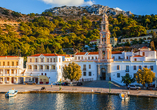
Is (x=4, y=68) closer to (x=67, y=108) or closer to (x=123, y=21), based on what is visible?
(x=67, y=108)

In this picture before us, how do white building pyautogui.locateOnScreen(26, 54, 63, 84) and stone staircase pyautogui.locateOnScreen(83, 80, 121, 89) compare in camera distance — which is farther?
white building pyautogui.locateOnScreen(26, 54, 63, 84)

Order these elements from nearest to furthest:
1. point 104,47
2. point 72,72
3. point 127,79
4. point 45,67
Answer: point 127,79 → point 72,72 → point 45,67 → point 104,47

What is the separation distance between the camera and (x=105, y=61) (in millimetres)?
60875

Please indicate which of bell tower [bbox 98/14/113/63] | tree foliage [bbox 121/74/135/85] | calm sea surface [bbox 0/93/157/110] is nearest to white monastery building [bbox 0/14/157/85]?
bell tower [bbox 98/14/113/63]

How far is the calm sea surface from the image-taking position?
113 feet

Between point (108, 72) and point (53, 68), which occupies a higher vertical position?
point (53, 68)

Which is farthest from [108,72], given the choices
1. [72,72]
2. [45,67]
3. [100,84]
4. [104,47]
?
[45,67]

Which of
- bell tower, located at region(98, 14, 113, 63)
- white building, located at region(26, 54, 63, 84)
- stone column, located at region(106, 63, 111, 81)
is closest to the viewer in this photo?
stone column, located at region(106, 63, 111, 81)

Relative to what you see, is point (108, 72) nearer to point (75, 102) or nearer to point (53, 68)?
point (53, 68)

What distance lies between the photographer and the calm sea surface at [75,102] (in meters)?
34.6

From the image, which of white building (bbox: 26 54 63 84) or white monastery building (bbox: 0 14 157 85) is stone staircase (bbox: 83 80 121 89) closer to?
white monastery building (bbox: 0 14 157 85)

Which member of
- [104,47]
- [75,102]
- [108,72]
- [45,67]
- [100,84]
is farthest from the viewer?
[104,47]

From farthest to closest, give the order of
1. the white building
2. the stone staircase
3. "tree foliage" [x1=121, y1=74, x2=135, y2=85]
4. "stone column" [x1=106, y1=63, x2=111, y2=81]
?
the white building → "stone column" [x1=106, y1=63, x2=111, y2=81] → the stone staircase → "tree foliage" [x1=121, y1=74, x2=135, y2=85]

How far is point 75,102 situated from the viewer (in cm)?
3834
